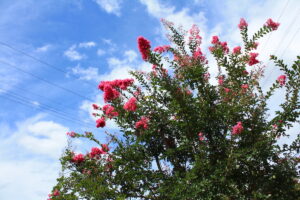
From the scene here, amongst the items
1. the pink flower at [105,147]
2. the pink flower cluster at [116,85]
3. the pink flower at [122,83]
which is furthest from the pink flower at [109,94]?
the pink flower at [105,147]

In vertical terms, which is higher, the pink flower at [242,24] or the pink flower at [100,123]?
the pink flower at [242,24]

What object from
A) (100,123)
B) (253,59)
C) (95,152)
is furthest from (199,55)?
(95,152)

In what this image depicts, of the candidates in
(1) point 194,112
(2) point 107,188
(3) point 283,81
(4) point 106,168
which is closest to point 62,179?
(4) point 106,168

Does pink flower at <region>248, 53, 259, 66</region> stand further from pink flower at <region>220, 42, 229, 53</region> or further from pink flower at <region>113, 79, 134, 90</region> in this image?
pink flower at <region>113, 79, 134, 90</region>

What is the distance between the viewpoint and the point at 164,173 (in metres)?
3.64

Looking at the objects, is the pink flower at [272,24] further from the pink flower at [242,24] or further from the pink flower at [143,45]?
the pink flower at [143,45]

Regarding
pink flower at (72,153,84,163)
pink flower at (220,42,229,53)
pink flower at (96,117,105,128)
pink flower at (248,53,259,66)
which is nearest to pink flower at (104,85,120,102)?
pink flower at (96,117,105,128)

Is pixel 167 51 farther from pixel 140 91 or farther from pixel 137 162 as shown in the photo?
pixel 137 162

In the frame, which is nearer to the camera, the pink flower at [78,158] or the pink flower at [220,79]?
the pink flower at [220,79]

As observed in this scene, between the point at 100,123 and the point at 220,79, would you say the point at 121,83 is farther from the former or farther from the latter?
the point at 220,79

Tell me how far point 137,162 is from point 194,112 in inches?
39.7

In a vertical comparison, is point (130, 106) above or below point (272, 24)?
below

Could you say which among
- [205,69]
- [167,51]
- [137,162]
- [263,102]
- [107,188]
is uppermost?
[167,51]

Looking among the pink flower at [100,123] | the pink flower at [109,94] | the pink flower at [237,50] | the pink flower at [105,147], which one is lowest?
the pink flower at [105,147]
